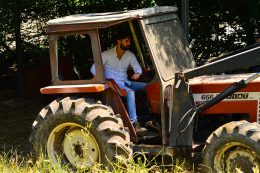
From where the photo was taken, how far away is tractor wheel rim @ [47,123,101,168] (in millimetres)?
5766

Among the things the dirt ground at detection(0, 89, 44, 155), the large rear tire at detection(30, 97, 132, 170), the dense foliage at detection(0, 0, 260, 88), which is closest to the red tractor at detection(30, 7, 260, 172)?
the large rear tire at detection(30, 97, 132, 170)

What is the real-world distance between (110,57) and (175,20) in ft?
3.67

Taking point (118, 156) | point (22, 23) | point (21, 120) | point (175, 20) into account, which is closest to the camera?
point (118, 156)

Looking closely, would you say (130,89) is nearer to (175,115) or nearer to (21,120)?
(175,115)

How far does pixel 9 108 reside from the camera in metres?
10.9

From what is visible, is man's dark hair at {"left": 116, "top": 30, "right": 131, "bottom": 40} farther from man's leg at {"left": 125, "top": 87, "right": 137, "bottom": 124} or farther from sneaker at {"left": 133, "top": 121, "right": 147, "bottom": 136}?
sneaker at {"left": 133, "top": 121, "right": 147, "bottom": 136}

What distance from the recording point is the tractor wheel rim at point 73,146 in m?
5.77

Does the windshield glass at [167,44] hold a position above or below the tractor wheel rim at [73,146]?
above

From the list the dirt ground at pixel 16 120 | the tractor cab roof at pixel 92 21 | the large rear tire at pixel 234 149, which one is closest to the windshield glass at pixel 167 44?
the tractor cab roof at pixel 92 21

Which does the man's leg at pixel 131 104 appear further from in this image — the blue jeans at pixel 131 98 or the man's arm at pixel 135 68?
the man's arm at pixel 135 68

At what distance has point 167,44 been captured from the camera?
6.10 m

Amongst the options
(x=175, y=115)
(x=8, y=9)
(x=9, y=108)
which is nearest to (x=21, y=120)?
(x=9, y=108)

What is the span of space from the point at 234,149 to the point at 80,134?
1.77m

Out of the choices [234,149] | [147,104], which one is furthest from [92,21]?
[234,149]
